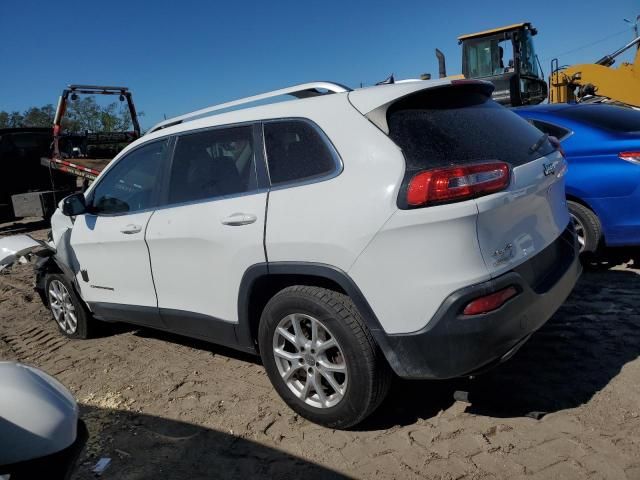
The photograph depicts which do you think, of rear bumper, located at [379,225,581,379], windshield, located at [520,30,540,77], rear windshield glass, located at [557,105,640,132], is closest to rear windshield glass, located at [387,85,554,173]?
rear bumper, located at [379,225,581,379]

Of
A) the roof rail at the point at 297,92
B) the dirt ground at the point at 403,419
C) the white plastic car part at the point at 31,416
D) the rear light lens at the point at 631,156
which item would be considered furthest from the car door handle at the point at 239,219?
the rear light lens at the point at 631,156

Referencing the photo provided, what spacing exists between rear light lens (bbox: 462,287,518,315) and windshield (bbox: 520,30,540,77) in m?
11.1

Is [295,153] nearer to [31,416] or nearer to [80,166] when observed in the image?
[31,416]

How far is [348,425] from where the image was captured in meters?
2.90

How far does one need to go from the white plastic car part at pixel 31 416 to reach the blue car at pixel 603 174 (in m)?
4.48

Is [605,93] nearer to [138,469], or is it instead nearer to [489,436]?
[489,436]

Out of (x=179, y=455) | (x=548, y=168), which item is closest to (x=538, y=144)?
(x=548, y=168)

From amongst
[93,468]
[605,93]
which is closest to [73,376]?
[93,468]

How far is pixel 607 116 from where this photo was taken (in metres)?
5.09

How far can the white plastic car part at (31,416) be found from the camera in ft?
5.62

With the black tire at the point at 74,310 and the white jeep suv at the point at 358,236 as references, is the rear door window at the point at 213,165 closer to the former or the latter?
the white jeep suv at the point at 358,236

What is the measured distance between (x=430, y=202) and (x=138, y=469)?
6.75 ft

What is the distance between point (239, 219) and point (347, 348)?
958 mm

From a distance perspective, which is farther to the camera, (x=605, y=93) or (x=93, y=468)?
(x=605, y=93)
